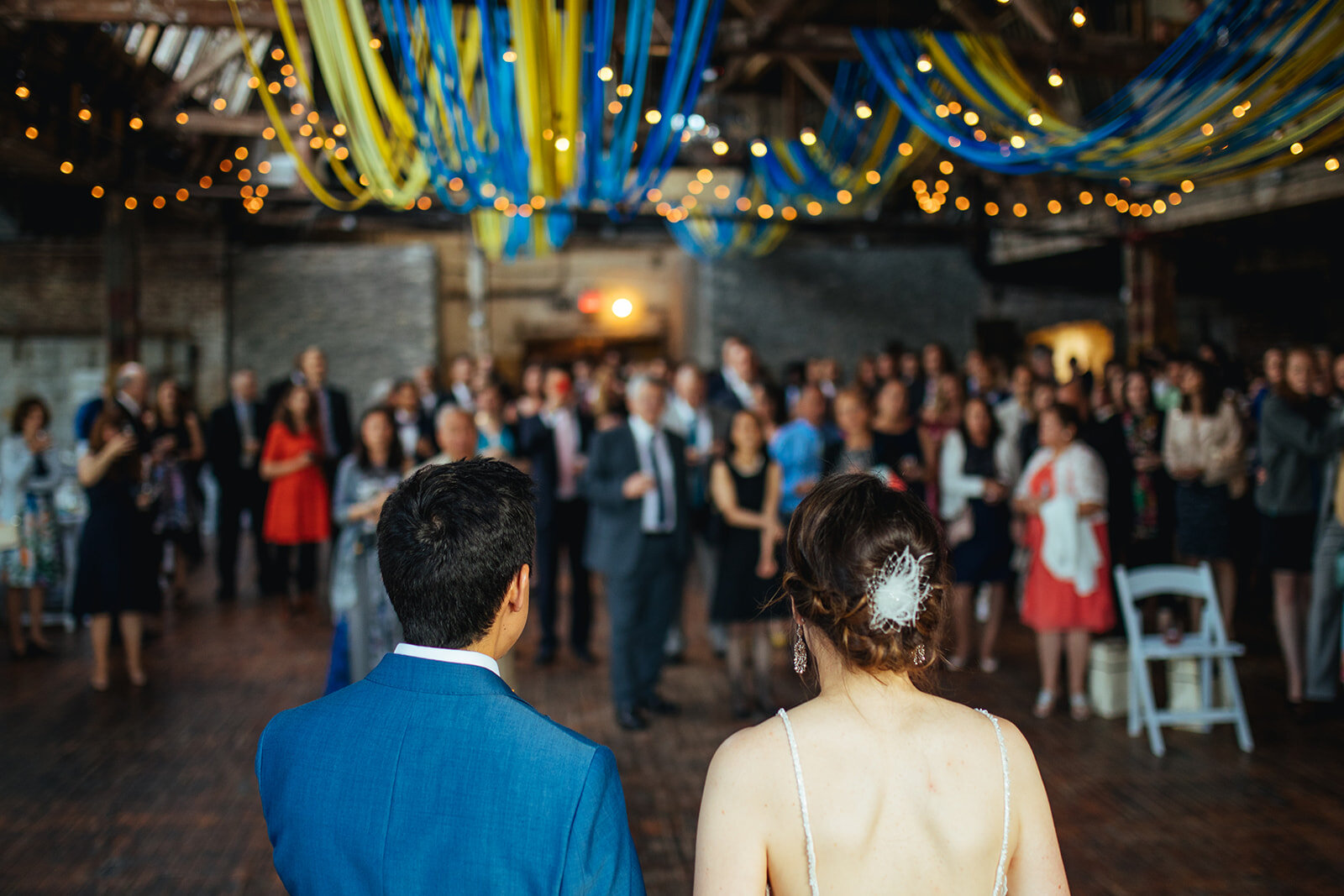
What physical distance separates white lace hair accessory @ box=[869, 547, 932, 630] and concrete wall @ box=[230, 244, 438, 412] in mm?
12721

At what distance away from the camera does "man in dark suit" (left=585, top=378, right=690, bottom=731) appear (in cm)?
437

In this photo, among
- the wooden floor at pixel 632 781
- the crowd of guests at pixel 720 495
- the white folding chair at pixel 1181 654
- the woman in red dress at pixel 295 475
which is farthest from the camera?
the woman in red dress at pixel 295 475

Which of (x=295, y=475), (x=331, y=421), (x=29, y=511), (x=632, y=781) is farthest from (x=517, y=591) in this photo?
(x=331, y=421)

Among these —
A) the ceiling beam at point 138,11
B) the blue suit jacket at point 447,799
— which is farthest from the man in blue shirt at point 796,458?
the blue suit jacket at point 447,799

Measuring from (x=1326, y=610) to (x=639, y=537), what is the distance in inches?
123

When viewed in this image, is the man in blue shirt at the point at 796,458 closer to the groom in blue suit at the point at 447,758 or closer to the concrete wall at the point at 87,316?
the groom in blue suit at the point at 447,758

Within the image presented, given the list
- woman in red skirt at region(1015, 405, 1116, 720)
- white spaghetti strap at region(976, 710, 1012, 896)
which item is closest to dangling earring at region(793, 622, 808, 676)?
white spaghetti strap at region(976, 710, 1012, 896)

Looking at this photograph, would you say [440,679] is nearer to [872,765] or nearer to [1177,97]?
[872,765]

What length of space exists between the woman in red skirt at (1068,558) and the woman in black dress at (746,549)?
1200mm

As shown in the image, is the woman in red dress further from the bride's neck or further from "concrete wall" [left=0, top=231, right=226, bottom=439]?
"concrete wall" [left=0, top=231, right=226, bottom=439]

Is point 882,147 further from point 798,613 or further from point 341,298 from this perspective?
point 341,298

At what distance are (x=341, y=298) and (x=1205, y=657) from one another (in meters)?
11.7

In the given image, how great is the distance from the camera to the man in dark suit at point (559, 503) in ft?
17.9

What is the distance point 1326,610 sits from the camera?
4.34 metres
